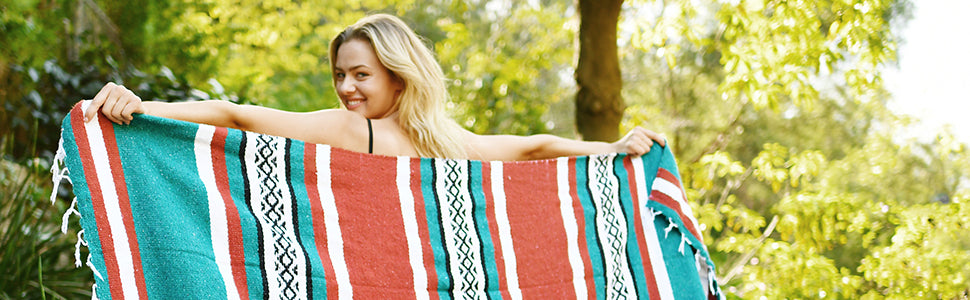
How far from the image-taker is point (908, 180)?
6.39m

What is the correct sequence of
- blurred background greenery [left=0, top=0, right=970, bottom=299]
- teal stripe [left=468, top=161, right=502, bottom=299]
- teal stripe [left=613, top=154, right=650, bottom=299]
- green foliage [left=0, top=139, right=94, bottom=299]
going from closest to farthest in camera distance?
teal stripe [left=468, top=161, right=502, bottom=299], teal stripe [left=613, top=154, right=650, bottom=299], green foliage [left=0, top=139, right=94, bottom=299], blurred background greenery [left=0, top=0, right=970, bottom=299]

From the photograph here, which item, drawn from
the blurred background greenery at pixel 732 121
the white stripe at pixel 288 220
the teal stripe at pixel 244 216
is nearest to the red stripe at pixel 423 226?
the white stripe at pixel 288 220

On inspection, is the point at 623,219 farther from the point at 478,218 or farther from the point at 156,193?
the point at 156,193

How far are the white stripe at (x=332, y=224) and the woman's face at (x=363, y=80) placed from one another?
0.24 metres

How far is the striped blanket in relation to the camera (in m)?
1.74

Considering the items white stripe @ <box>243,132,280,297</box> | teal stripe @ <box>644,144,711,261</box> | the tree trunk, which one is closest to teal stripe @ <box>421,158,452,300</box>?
white stripe @ <box>243,132,280,297</box>

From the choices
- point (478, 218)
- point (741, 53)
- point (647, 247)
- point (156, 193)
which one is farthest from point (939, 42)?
point (156, 193)

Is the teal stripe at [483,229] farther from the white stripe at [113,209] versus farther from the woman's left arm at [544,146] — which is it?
the white stripe at [113,209]

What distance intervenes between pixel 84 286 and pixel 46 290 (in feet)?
0.69

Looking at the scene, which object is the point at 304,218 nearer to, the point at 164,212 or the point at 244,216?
the point at 244,216

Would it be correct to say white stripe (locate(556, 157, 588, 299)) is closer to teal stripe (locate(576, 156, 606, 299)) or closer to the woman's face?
teal stripe (locate(576, 156, 606, 299))

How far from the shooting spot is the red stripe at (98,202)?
1686mm

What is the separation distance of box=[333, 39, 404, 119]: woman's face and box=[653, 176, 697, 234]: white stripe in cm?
91

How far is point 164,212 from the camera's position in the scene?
1.77 metres
